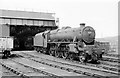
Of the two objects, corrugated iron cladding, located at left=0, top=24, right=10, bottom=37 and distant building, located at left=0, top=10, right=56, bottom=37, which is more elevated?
distant building, located at left=0, top=10, right=56, bottom=37

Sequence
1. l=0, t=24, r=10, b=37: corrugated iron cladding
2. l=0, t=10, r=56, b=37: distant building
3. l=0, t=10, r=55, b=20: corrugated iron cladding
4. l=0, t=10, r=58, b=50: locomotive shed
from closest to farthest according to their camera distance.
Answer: l=0, t=24, r=10, b=37: corrugated iron cladding → l=0, t=10, r=56, b=37: distant building → l=0, t=10, r=58, b=50: locomotive shed → l=0, t=10, r=55, b=20: corrugated iron cladding

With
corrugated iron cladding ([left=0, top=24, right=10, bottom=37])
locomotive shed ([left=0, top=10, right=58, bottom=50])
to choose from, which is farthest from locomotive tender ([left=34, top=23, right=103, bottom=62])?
locomotive shed ([left=0, top=10, right=58, bottom=50])

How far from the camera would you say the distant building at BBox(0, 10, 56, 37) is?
33.0 metres

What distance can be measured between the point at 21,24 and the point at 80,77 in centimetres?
2715

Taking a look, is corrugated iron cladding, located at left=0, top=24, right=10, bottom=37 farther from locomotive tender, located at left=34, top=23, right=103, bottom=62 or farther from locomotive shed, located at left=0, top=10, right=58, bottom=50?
locomotive tender, located at left=34, top=23, right=103, bottom=62

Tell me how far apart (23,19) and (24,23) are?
2.74ft

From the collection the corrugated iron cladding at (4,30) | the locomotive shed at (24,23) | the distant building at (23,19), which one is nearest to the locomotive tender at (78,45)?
the corrugated iron cladding at (4,30)

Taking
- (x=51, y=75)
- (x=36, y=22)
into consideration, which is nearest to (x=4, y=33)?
(x=36, y=22)

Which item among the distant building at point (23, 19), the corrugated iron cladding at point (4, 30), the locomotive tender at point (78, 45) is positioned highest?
the distant building at point (23, 19)

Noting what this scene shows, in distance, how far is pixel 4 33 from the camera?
3138cm

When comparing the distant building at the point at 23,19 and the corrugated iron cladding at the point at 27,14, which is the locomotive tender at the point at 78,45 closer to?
the distant building at the point at 23,19

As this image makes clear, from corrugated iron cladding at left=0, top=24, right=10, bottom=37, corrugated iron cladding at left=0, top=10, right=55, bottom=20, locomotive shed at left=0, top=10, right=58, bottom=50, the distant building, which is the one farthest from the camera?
corrugated iron cladding at left=0, top=10, right=55, bottom=20

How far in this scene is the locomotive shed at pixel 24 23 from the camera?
3400 cm

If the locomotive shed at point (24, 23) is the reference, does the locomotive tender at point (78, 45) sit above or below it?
below
